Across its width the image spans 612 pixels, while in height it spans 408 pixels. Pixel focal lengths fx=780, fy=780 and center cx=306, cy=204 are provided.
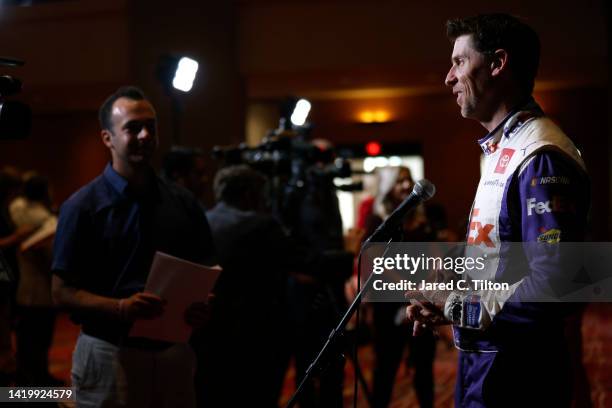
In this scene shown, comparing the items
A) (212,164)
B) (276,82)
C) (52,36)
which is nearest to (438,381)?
(212,164)

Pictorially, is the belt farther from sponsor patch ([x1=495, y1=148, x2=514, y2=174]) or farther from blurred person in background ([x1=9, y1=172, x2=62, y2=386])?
blurred person in background ([x1=9, y1=172, x2=62, y2=386])

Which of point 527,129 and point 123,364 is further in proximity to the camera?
point 123,364

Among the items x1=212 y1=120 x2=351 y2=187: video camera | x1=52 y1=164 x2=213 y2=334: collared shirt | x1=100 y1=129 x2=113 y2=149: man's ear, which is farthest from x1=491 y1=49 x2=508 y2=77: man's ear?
x1=212 y1=120 x2=351 y2=187: video camera

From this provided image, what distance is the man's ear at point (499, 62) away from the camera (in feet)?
5.74

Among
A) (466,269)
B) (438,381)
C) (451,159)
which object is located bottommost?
(438,381)

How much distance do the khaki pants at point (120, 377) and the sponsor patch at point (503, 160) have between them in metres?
1.18

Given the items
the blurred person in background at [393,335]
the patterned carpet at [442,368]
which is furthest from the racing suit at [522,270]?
the patterned carpet at [442,368]

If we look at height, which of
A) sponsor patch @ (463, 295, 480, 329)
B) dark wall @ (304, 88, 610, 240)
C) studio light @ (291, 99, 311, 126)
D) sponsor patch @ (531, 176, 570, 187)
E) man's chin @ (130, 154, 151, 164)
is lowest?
sponsor patch @ (463, 295, 480, 329)

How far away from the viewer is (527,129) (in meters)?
1.72

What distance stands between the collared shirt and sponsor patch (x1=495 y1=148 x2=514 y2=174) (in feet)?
3.62

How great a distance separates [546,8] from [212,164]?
3.42 meters

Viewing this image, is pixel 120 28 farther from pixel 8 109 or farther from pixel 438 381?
pixel 8 109

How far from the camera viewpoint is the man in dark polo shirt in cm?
224

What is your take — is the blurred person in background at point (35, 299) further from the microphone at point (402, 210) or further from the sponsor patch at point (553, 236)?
the sponsor patch at point (553, 236)
